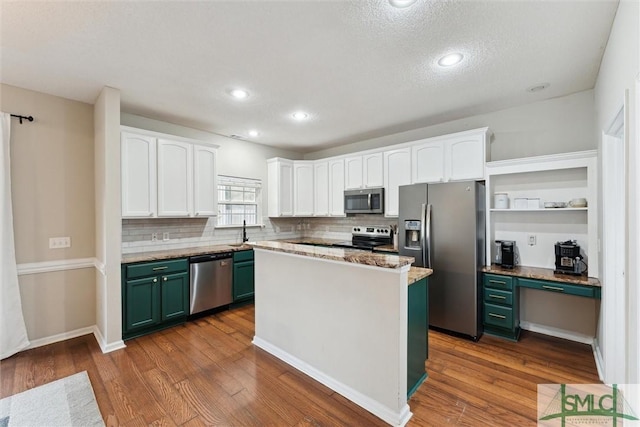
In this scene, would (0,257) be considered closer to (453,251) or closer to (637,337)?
(453,251)

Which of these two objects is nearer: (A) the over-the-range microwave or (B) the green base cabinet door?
(B) the green base cabinet door

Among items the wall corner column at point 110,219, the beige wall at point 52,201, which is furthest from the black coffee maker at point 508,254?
the beige wall at point 52,201

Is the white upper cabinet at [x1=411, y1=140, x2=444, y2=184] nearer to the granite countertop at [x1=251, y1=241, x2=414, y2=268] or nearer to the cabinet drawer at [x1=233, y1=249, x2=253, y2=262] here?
the granite countertop at [x1=251, y1=241, x2=414, y2=268]

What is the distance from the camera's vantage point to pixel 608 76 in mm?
2221

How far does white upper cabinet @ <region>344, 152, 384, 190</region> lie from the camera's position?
460cm

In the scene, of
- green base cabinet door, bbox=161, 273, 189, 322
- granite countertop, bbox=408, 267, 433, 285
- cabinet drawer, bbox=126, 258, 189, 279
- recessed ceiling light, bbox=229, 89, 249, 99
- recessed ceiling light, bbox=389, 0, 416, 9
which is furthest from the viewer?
green base cabinet door, bbox=161, 273, 189, 322

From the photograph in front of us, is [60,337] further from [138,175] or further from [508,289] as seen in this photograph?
[508,289]

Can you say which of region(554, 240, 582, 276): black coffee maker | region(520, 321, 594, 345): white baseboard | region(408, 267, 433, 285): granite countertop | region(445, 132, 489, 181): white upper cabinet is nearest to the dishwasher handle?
region(408, 267, 433, 285): granite countertop

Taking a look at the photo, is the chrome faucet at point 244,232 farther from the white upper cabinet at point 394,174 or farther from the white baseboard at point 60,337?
the white upper cabinet at point 394,174

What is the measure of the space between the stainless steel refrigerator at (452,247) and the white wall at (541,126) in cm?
76

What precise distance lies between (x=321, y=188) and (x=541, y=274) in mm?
3571

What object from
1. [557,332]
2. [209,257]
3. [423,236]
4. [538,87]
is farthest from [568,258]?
[209,257]

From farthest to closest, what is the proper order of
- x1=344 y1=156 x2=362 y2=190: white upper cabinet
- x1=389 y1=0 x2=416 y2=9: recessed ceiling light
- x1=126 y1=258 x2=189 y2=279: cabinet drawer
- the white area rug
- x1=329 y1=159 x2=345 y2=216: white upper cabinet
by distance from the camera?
x1=329 y1=159 x2=345 y2=216: white upper cabinet → x1=344 y1=156 x2=362 y2=190: white upper cabinet → x1=126 y1=258 x2=189 y2=279: cabinet drawer → the white area rug → x1=389 y1=0 x2=416 y2=9: recessed ceiling light

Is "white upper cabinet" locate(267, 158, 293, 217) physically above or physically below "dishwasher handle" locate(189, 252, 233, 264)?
above
